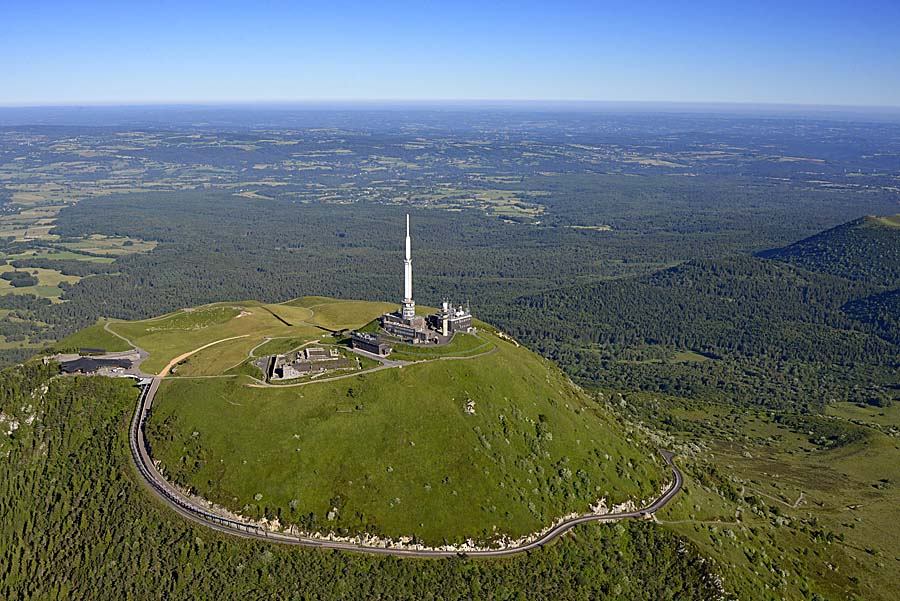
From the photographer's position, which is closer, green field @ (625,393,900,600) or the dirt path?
green field @ (625,393,900,600)

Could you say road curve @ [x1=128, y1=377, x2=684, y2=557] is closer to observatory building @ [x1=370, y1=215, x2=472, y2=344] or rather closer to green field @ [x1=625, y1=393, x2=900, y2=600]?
green field @ [x1=625, y1=393, x2=900, y2=600]

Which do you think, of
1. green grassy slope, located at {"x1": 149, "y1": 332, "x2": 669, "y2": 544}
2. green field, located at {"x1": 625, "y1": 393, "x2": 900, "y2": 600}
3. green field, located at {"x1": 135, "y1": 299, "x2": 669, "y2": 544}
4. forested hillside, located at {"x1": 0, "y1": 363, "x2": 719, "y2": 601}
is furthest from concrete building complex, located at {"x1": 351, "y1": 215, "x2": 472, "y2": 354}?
green field, located at {"x1": 625, "y1": 393, "x2": 900, "y2": 600}

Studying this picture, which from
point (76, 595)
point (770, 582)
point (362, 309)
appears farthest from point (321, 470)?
point (362, 309)

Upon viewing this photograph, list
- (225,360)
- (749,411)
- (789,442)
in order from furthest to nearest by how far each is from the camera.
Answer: (749,411)
(789,442)
(225,360)

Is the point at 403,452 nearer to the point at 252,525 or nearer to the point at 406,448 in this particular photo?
the point at 406,448

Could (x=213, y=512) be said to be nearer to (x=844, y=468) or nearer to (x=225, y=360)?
(x=225, y=360)

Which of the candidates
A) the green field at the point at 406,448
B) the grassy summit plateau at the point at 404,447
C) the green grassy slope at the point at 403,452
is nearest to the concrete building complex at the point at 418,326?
the grassy summit plateau at the point at 404,447
